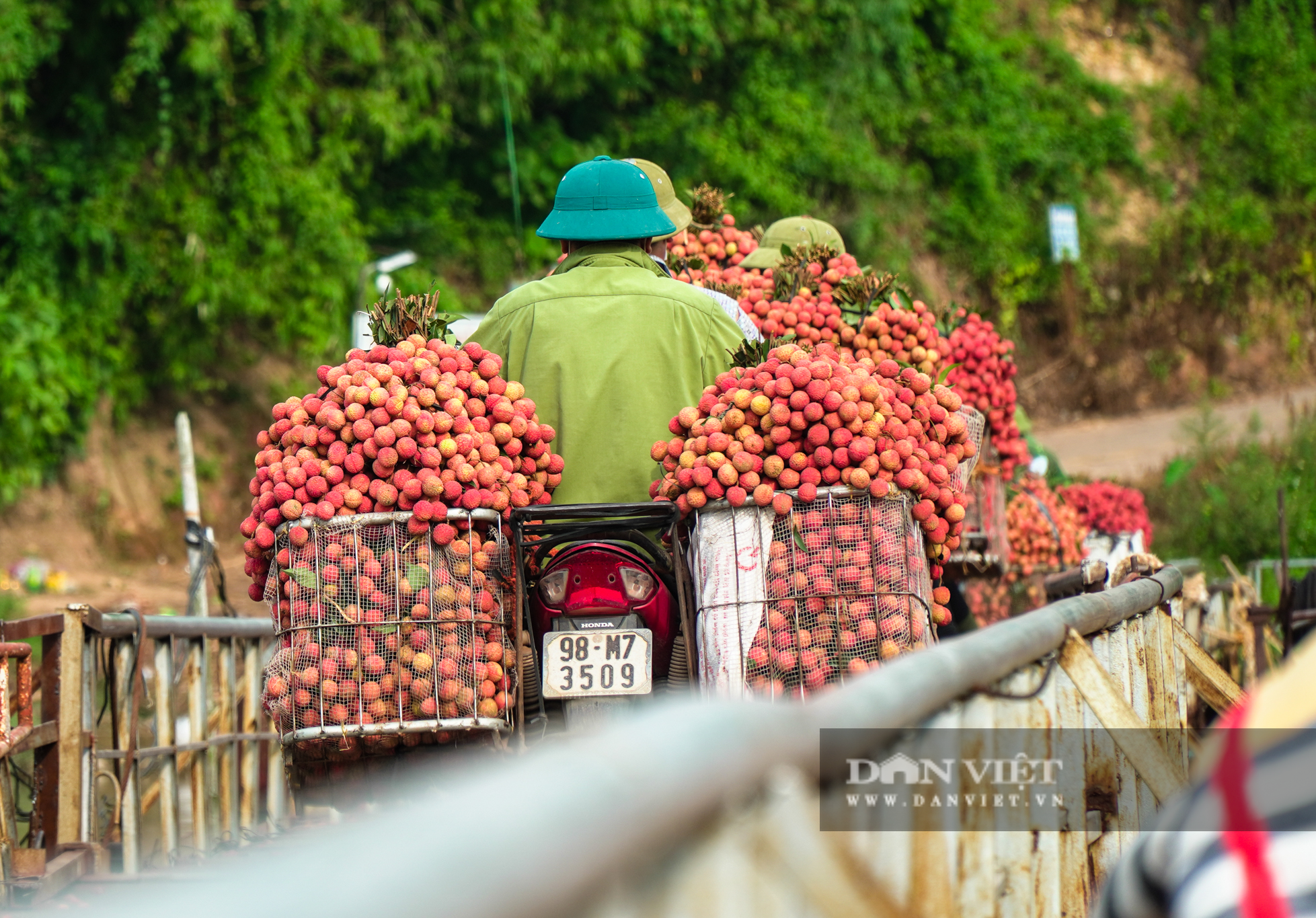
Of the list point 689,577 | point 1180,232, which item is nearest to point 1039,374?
point 1180,232

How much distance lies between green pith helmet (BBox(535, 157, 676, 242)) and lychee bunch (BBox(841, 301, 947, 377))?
1248 mm

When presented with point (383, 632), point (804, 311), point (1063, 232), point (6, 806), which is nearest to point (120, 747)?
point (6, 806)

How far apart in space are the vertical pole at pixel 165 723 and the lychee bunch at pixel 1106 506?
20.9ft

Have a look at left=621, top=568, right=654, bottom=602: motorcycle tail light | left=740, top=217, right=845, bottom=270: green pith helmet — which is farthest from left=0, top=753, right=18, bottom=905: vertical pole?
left=740, top=217, right=845, bottom=270: green pith helmet

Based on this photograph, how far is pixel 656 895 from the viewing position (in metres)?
1.11

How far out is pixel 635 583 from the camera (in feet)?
11.5

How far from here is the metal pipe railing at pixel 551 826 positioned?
2.72 ft

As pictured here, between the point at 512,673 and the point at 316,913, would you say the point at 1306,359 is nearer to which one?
the point at 512,673

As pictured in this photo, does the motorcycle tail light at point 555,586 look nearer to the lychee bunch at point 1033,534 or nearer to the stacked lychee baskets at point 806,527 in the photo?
the stacked lychee baskets at point 806,527

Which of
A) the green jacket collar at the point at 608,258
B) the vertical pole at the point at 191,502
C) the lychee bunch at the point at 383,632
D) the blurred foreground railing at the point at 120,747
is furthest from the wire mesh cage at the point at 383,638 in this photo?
the vertical pole at the point at 191,502

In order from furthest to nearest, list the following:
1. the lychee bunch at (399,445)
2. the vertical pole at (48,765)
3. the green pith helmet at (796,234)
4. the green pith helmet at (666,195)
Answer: the green pith helmet at (796,234)
the green pith helmet at (666,195)
the vertical pole at (48,765)
the lychee bunch at (399,445)

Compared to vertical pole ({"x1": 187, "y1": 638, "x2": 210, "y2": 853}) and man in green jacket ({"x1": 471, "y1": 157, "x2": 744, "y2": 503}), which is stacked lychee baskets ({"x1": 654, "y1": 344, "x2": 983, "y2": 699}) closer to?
man in green jacket ({"x1": 471, "y1": 157, "x2": 744, "y2": 503})

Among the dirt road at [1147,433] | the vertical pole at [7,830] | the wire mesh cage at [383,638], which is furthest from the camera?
the dirt road at [1147,433]

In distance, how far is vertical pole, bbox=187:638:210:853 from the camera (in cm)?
613
